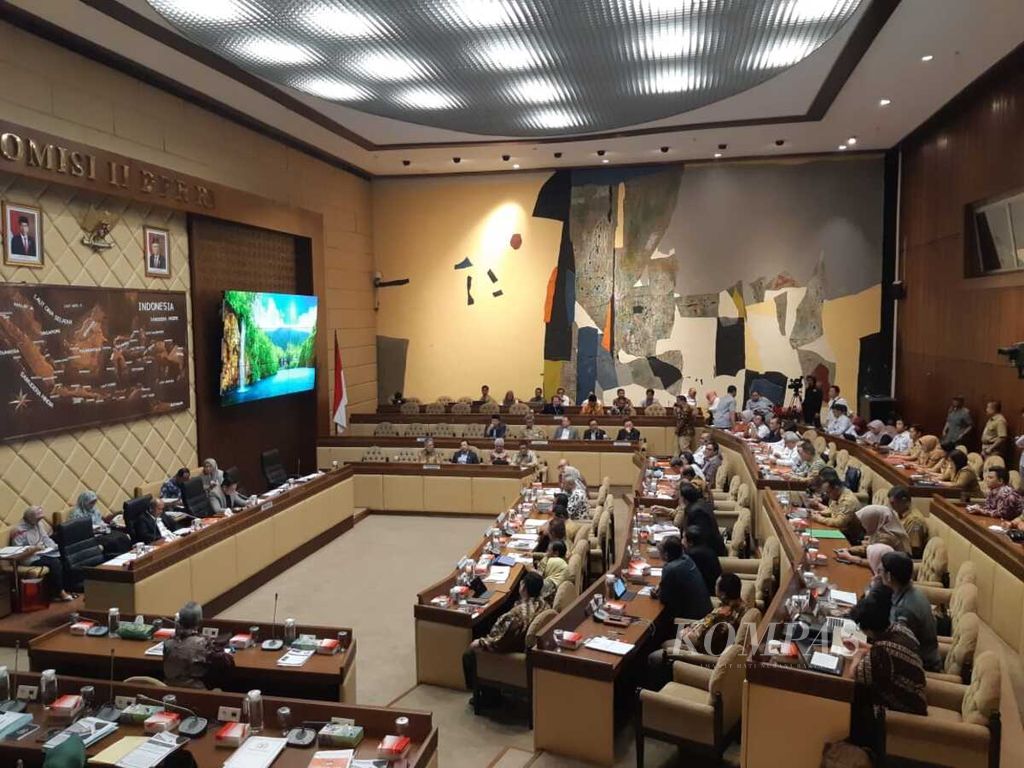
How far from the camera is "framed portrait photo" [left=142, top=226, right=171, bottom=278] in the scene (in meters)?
9.84

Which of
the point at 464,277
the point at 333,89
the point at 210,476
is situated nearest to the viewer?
the point at 333,89

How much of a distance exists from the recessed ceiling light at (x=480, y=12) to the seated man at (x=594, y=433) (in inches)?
389

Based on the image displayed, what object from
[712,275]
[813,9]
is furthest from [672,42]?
[712,275]

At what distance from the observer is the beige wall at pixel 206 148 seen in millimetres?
8055

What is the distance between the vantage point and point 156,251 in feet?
32.9

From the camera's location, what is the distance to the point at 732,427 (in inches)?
548

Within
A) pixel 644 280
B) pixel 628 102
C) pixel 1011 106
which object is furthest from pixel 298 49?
pixel 644 280

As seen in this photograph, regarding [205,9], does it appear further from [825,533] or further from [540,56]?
[825,533]

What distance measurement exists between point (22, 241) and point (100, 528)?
3212 millimetres

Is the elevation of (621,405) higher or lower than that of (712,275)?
lower

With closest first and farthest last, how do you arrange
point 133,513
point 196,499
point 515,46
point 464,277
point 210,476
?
1. point 515,46
2. point 133,513
3. point 196,499
4. point 210,476
5. point 464,277

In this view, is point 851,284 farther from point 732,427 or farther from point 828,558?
point 828,558

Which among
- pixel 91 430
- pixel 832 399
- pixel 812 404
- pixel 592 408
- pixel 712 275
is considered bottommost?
pixel 592 408

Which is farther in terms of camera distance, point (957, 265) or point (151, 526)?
point (957, 265)
